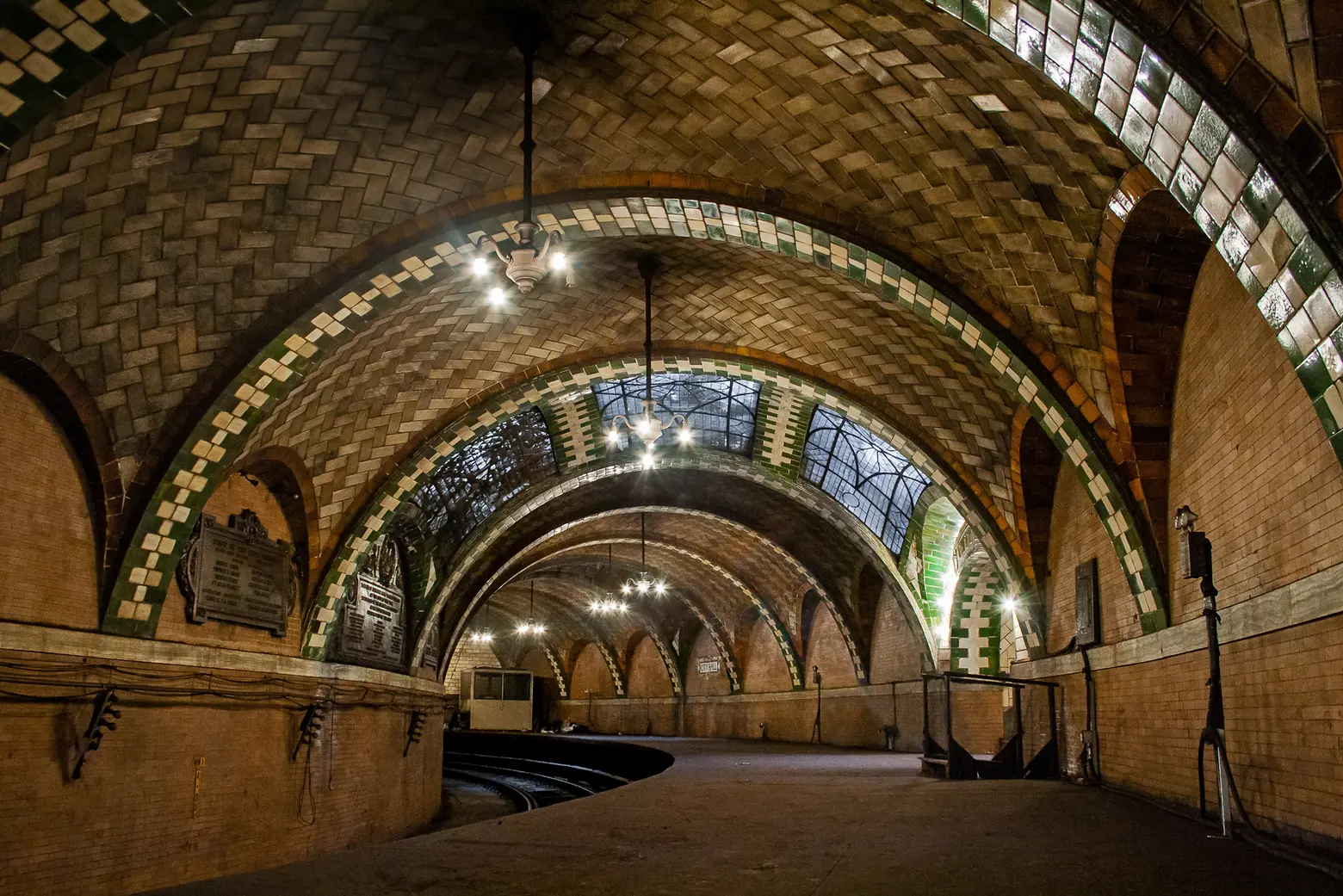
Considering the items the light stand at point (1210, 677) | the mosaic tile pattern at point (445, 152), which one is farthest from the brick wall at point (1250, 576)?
→ the mosaic tile pattern at point (445, 152)

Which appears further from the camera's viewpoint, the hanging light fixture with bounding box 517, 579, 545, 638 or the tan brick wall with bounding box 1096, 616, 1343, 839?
the hanging light fixture with bounding box 517, 579, 545, 638

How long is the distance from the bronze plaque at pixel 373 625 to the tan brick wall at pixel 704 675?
12.4m

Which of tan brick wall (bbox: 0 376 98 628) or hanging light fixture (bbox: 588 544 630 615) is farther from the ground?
hanging light fixture (bbox: 588 544 630 615)

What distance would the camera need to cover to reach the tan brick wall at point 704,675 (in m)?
25.0

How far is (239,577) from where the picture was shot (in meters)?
9.43

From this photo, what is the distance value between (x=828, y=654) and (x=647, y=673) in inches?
390

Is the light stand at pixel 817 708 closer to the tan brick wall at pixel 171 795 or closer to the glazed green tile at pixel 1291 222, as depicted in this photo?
the tan brick wall at pixel 171 795

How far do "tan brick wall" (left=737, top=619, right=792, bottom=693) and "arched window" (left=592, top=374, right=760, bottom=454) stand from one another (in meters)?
8.34

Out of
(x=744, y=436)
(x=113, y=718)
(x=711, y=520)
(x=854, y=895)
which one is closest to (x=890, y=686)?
(x=711, y=520)

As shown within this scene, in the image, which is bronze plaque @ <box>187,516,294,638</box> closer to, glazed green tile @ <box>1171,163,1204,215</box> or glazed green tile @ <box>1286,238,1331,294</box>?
glazed green tile @ <box>1171,163,1204,215</box>

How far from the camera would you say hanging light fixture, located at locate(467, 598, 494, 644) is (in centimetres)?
3039

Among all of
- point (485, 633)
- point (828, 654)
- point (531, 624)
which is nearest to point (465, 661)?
point (485, 633)

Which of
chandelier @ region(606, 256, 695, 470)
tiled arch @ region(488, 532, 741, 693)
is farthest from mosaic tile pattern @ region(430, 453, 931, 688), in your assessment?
chandelier @ region(606, 256, 695, 470)

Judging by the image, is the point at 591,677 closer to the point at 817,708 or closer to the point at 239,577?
the point at 817,708
